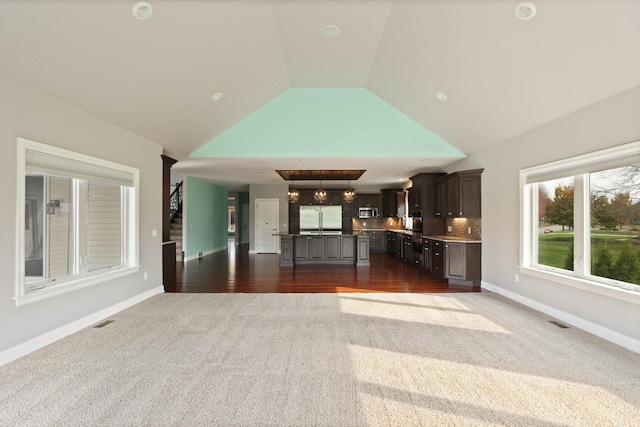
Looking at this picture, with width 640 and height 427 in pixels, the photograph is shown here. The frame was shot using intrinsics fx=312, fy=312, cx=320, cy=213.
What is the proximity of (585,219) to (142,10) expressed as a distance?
5.19 meters

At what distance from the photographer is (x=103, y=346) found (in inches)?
126

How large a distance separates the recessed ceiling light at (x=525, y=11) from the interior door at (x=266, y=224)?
9.62m

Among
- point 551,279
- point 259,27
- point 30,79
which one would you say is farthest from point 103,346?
point 551,279

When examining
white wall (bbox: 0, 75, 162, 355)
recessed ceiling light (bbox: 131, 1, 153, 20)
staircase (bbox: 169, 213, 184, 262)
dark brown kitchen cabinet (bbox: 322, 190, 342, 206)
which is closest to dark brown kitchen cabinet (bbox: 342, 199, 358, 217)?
dark brown kitchen cabinet (bbox: 322, 190, 342, 206)

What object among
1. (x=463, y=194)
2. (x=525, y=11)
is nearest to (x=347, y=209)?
(x=463, y=194)

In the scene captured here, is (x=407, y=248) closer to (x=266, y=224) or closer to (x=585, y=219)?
(x=266, y=224)

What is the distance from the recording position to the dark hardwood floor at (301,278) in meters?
5.76

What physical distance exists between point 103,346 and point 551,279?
5.39m

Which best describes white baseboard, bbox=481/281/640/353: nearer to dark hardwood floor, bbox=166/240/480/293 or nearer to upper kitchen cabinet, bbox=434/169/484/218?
dark hardwood floor, bbox=166/240/480/293

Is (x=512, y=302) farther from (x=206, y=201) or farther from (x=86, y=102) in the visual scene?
(x=206, y=201)

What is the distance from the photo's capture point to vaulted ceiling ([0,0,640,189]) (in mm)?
2609

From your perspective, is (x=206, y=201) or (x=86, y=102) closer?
(x=86, y=102)

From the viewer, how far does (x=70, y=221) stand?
3.84 meters

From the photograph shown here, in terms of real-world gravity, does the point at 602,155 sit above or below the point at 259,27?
below
